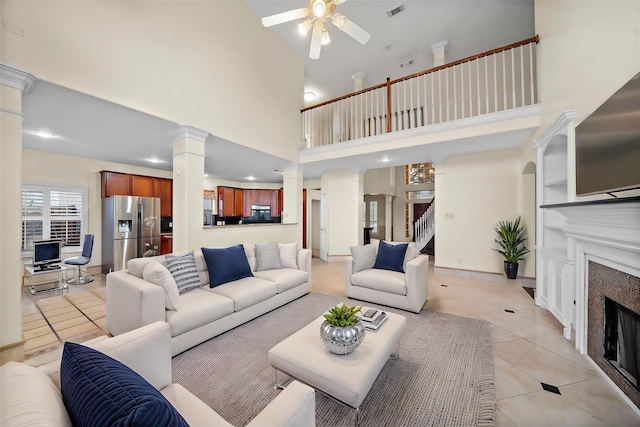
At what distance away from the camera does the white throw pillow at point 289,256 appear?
381cm

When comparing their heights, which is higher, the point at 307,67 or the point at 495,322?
Result: the point at 307,67

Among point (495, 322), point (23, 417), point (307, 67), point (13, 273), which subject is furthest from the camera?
point (307, 67)

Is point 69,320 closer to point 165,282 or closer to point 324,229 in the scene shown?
point 165,282

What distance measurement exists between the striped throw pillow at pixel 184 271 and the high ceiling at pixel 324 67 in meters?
1.77

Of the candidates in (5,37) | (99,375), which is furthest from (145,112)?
(99,375)

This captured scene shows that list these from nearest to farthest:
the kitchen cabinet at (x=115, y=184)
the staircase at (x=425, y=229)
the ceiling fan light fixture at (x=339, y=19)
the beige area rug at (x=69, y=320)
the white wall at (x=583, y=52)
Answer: the white wall at (x=583, y=52) < the beige area rug at (x=69, y=320) < the ceiling fan light fixture at (x=339, y=19) < the kitchen cabinet at (x=115, y=184) < the staircase at (x=425, y=229)

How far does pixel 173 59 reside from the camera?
3.15m

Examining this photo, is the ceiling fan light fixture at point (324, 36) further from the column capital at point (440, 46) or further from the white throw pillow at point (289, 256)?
the column capital at point (440, 46)

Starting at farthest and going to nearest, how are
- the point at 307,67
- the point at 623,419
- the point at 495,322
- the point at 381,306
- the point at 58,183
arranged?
the point at 307,67 < the point at 58,183 < the point at 381,306 < the point at 495,322 < the point at 623,419

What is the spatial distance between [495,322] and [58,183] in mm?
7589

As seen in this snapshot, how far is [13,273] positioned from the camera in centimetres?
204

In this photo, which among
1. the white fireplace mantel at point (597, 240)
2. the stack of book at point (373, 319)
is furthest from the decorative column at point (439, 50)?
the stack of book at point (373, 319)

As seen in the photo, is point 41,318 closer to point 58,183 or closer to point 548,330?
point 58,183

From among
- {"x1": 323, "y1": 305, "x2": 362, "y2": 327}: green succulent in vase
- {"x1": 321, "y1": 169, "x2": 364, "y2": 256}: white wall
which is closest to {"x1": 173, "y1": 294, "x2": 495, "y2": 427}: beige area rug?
{"x1": 323, "y1": 305, "x2": 362, "y2": 327}: green succulent in vase
